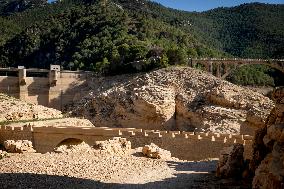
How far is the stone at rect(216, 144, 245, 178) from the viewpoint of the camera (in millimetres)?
20156

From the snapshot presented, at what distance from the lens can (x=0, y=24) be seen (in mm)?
93188

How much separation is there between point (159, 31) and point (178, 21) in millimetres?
17746

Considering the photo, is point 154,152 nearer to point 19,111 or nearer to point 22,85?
point 19,111

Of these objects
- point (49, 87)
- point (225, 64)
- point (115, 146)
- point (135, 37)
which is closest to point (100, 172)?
point (115, 146)

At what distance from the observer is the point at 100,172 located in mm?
22500

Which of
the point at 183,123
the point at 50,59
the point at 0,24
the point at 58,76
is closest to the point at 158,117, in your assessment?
the point at 183,123

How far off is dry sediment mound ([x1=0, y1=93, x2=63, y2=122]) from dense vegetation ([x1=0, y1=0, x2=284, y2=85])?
34.0ft

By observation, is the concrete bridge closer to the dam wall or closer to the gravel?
the gravel

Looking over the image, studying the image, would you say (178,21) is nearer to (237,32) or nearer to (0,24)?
(237,32)

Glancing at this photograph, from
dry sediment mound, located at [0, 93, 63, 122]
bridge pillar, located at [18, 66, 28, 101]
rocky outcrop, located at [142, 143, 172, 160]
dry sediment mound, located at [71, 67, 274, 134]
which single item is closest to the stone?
rocky outcrop, located at [142, 143, 172, 160]

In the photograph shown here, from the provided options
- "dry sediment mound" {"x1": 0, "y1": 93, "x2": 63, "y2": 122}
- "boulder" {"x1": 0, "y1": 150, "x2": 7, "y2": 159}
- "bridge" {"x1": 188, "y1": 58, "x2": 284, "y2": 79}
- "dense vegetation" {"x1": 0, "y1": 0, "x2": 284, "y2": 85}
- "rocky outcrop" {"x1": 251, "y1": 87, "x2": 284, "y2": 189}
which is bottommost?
"boulder" {"x1": 0, "y1": 150, "x2": 7, "y2": 159}

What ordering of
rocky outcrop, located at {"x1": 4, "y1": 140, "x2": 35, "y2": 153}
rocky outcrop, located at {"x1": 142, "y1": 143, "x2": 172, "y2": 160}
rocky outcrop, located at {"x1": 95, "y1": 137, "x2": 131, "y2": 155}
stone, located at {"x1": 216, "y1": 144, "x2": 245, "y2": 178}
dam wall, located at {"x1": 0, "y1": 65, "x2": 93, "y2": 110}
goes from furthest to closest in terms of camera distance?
dam wall, located at {"x1": 0, "y1": 65, "x2": 93, "y2": 110} → rocky outcrop, located at {"x1": 4, "y1": 140, "x2": 35, "y2": 153} → rocky outcrop, located at {"x1": 95, "y1": 137, "x2": 131, "y2": 155} → rocky outcrop, located at {"x1": 142, "y1": 143, "x2": 172, "y2": 160} → stone, located at {"x1": 216, "y1": 144, "x2": 245, "y2": 178}

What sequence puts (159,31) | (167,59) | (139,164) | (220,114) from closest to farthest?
1. (139,164)
2. (220,114)
3. (167,59)
4. (159,31)

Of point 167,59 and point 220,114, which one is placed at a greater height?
point 167,59
